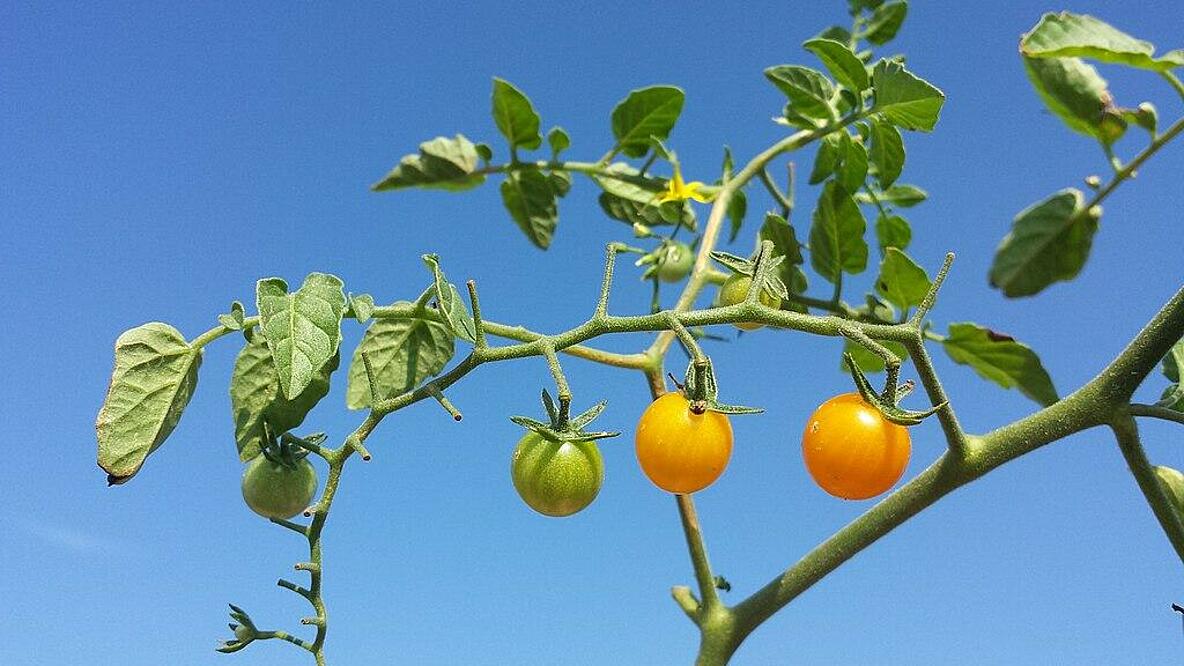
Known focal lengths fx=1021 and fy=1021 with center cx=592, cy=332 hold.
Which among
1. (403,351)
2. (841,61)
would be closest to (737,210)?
(841,61)

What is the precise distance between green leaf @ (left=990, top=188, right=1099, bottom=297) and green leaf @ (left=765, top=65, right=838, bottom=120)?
21.4 inches

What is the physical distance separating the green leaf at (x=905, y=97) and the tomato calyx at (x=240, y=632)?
3.45 ft

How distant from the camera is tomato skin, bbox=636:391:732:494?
40.9 inches

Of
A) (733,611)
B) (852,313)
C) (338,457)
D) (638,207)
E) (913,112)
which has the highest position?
(638,207)

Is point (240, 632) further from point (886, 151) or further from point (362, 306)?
point (886, 151)

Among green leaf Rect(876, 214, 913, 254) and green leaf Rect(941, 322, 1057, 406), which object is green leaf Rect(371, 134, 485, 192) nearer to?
green leaf Rect(876, 214, 913, 254)

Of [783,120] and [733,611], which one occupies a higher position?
[783,120]

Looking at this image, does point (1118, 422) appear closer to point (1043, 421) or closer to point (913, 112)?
point (1043, 421)

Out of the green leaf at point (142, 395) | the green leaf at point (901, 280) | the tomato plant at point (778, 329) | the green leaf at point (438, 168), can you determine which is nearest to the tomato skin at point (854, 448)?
the tomato plant at point (778, 329)

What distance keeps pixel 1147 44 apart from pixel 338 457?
0.90 metres

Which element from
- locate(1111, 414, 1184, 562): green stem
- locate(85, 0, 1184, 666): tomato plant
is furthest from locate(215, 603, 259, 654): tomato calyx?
locate(1111, 414, 1184, 562): green stem

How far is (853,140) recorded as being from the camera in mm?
1544

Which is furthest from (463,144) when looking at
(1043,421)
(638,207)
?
(1043,421)

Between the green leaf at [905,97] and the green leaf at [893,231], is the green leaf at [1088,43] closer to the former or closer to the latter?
the green leaf at [905,97]
